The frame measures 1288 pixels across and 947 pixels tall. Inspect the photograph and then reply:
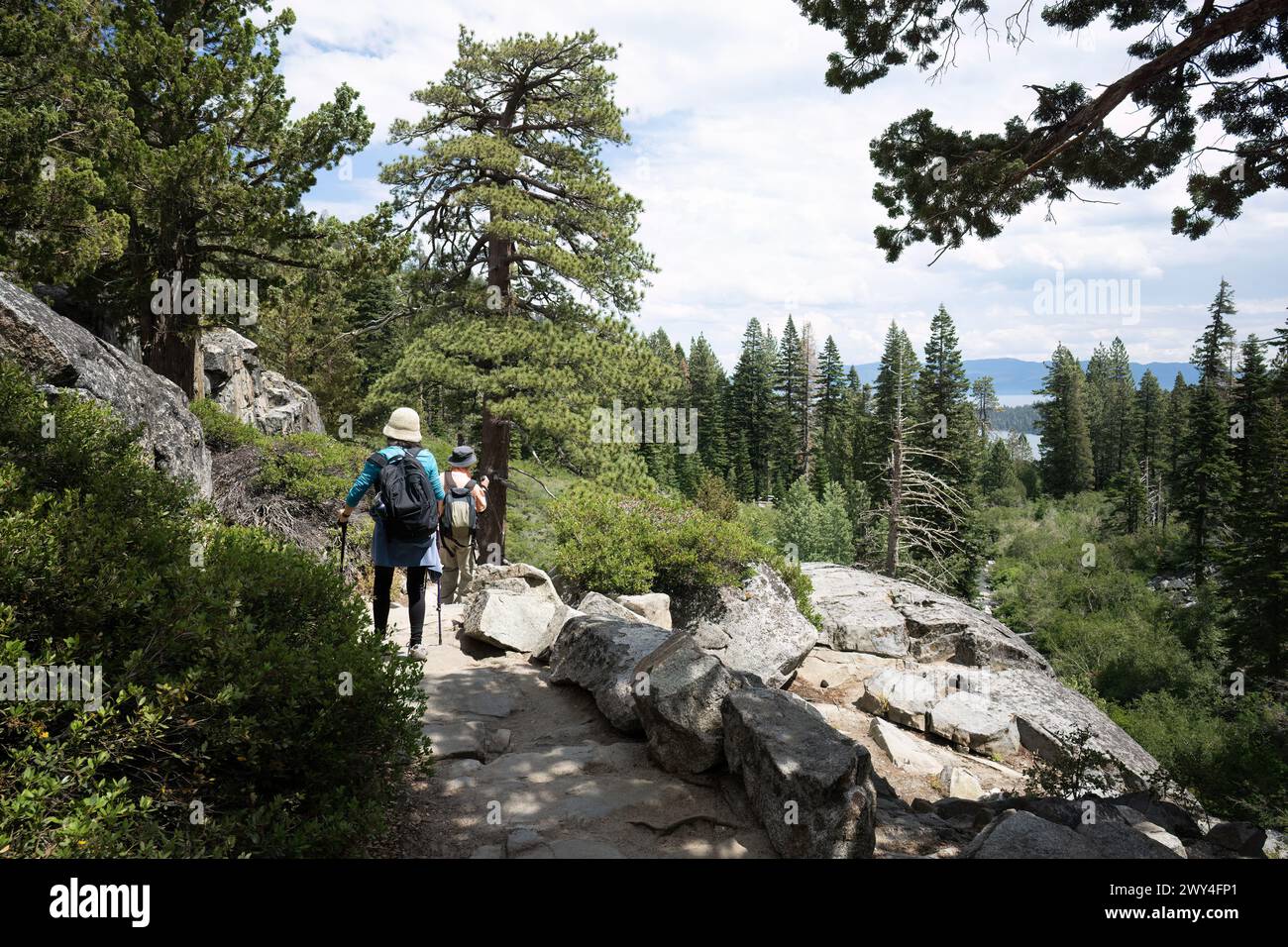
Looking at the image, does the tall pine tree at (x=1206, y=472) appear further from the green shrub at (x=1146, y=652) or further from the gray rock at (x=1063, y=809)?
the gray rock at (x=1063, y=809)

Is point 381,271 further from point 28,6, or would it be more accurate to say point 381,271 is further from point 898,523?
point 898,523

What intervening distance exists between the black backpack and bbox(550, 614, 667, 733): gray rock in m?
1.56

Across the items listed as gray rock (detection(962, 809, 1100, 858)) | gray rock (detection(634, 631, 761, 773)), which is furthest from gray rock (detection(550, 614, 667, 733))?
gray rock (detection(962, 809, 1100, 858))

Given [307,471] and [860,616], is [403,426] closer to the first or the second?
[307,471]

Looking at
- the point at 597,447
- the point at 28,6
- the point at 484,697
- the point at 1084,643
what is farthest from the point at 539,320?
the point at 1084,643

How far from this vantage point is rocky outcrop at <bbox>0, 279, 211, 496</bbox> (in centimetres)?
568

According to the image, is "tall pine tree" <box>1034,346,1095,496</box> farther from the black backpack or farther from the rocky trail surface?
the black backpack

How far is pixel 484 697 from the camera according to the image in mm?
5965

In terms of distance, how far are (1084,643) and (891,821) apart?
4064cm

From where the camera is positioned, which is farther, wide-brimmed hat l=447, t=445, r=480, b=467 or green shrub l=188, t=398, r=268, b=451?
green shrub l=188, t=398, r=268, b=451

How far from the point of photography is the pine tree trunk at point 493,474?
1453cm

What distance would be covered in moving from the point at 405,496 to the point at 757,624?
5.12m

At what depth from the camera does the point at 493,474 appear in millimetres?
14578
